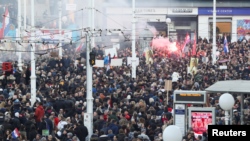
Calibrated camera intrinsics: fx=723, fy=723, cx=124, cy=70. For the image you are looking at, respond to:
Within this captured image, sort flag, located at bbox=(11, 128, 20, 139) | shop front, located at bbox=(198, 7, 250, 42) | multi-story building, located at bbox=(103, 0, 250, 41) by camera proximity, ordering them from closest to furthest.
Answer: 1. flag, located at bbox=(11, 128, 20, 139)
2. multi-story building, located at bbox=(103, 0, 250, 41)
3. shop front, located at bbox=(198, 7, 250, 42)

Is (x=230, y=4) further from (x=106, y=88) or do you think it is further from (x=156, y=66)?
(x=106, y=88)

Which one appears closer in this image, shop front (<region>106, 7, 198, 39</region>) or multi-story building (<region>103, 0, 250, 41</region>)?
shop front (<region>106, 7, 198, 39</region>)

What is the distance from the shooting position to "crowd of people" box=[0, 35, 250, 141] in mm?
17297

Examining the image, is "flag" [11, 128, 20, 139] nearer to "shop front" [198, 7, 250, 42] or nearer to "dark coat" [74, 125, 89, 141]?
"dark coat" [74, 125, 89, 141]

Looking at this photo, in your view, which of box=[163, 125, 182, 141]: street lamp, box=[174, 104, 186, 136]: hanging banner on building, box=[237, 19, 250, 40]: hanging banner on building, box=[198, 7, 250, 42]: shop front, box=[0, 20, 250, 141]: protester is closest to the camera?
box=[163, 125, 182, 141]: street lamp

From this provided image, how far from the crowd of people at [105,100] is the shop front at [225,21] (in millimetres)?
20291

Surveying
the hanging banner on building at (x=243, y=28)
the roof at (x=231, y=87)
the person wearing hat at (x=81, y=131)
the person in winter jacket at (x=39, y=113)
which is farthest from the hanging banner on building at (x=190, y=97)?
the hanging banner on building at (x=243, y=28)

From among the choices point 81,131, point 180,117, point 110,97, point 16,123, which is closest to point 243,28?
point 110,97

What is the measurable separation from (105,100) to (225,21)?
1576 inches

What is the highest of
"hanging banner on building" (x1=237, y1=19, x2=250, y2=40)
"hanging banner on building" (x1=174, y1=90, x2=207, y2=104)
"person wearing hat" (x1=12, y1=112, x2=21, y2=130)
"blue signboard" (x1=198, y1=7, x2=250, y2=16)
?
"blue signboard" (x1=198, y1=7, x2=250, y2=16)

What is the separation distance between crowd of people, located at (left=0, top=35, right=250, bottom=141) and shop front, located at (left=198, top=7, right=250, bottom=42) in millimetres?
20291

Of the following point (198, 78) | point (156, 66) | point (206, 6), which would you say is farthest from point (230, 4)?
point (198, 78)

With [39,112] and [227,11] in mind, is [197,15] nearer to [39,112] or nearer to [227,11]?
[227,11]

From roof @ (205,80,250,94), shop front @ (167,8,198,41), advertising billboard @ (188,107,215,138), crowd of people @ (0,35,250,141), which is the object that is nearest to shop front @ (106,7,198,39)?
shop front @ (167,8,198,41)
